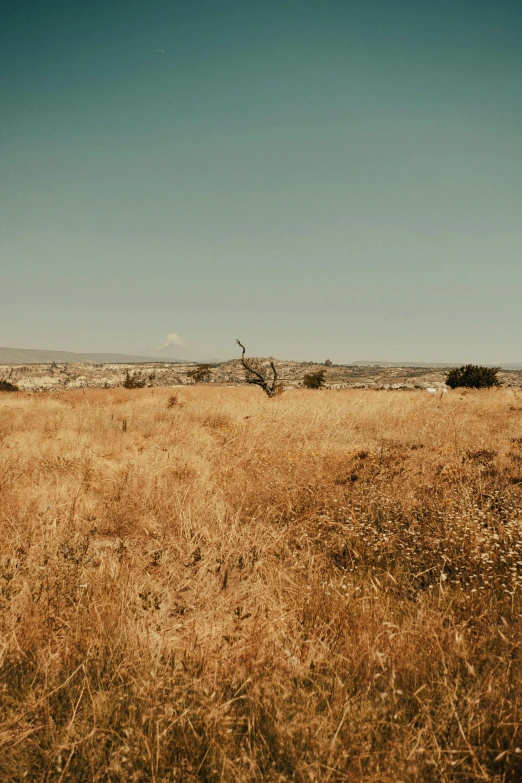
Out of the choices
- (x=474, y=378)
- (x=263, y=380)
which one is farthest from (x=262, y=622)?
(x=474, y=378)

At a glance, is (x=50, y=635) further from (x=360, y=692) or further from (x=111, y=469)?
(x=111, y=469)

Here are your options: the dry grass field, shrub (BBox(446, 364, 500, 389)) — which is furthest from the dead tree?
shrub (BBox(446, 364, 500, 389))

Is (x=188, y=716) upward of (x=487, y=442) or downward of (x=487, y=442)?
downward

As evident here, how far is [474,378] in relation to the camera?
936 inches

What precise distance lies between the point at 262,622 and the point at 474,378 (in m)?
25.7

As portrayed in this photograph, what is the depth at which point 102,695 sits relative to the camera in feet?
5.60

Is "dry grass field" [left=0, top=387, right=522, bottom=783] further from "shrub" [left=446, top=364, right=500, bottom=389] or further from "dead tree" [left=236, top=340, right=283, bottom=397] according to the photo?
"shrub" [left=446, top=364, right=500, bottom=389]

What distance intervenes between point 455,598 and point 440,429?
6108 millimetres

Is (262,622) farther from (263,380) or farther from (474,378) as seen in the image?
(474,378)

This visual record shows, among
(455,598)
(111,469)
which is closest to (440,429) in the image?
(455,598)

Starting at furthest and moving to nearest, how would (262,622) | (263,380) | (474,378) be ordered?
(474,378) → (263,380) → (262,622)

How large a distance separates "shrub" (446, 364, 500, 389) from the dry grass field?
68.5 ft

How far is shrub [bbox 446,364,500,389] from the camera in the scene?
76.5ft

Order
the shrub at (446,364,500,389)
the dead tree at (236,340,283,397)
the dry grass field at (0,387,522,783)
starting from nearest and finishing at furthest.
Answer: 1. the dry grass field at (0,387,522,783)
2. the dead tree at (236,340,283,397)
3. the shrub at (446,364,500,389)
